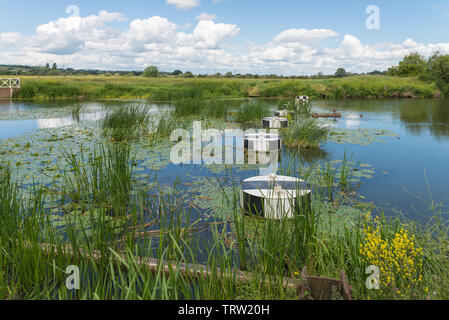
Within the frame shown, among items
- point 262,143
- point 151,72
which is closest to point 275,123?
point 262,143

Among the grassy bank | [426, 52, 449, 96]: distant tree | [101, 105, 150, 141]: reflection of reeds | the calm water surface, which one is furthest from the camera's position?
[426, 52, 449, 96]: distant tree

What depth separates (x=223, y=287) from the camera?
1.95 meters

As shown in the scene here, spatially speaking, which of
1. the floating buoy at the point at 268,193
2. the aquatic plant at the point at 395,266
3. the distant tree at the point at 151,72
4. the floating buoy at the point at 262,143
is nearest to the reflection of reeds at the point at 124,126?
the floating buoy at the point at 262,143

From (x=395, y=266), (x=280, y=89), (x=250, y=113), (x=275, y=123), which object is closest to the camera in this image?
(x=395, y=266)

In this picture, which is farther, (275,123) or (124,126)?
(275,123)

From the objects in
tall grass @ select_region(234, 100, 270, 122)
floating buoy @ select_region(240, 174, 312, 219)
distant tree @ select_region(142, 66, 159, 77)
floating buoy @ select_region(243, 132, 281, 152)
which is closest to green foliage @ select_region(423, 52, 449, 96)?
tall grass @ select_region(234, 100, 270, 122)

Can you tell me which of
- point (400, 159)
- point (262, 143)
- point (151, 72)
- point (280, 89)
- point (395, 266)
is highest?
point (151, 72)

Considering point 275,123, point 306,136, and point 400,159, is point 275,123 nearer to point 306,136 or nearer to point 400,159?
point 306,136

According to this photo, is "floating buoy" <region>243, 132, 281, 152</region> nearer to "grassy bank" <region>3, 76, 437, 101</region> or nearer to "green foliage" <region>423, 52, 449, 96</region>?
"grassy bank" <region>3, 76, 437, 101</region>

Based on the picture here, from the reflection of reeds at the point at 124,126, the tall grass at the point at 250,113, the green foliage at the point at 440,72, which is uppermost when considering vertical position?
the green foliage at the point at 440,72

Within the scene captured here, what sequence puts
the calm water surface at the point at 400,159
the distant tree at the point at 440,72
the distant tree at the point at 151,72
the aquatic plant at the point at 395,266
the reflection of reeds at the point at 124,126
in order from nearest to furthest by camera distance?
the aquatic plant at the point at 395,266, the calm water surface at the point at 400,159, the reflection of reeds at the point at 124,126, the distant tree at the point at 440,72, the distant tree at the point at 151,72

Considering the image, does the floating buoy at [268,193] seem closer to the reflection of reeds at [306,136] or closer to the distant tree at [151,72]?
the reflection of reeds at [306,136]
